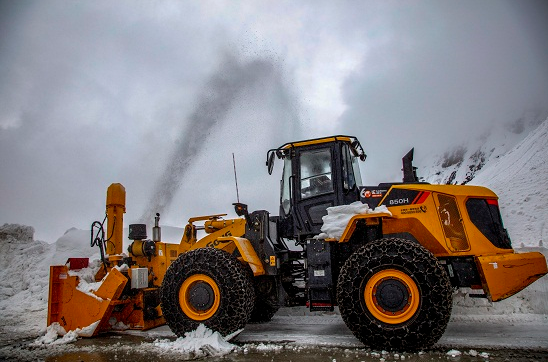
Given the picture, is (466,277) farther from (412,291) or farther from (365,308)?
(365,308)

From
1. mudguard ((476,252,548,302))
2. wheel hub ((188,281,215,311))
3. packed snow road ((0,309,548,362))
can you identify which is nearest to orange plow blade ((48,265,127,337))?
packed snow road ((0,309,548,362))

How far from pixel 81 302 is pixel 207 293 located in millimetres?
2177

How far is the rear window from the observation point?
4.57 metres

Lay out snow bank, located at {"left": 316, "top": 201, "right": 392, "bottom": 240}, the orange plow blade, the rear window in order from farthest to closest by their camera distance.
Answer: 1. the orange plow blade
2. snow bank, located at {"left": 316, "top": 201, "right": 392, "bottom": 240}
3. the rear window

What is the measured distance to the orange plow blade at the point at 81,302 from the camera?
219 inches

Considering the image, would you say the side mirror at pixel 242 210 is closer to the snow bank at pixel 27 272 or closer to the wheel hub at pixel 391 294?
the wheel hub at pixel 391 294

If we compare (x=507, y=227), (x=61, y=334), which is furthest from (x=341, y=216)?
(x=507, y=227)

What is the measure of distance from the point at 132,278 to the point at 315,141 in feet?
12.1

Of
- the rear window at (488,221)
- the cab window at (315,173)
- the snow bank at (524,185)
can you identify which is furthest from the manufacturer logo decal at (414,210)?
the snow bank at (524,185)

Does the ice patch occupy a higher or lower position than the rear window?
lower

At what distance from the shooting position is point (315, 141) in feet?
19.0

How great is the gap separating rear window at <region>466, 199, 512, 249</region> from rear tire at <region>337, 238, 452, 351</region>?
3.02 ft

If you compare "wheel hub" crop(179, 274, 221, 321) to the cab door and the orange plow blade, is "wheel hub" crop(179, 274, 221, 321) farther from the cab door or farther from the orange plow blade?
the cab door

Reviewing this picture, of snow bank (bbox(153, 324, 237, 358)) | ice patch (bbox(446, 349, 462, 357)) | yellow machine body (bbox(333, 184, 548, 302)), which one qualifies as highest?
yellow machine body (bbox(333, 184, 548, 302))
